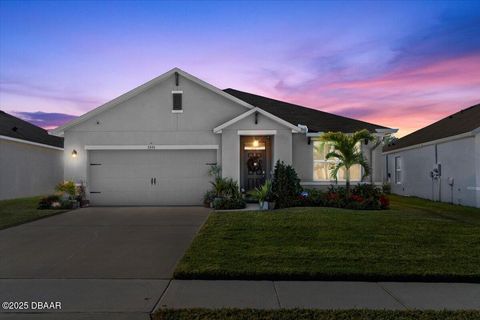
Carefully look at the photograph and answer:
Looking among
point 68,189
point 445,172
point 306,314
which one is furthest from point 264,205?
point 445,172

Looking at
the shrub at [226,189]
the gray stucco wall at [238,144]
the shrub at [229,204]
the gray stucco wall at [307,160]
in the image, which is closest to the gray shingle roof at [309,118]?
the gray stucco wall at [307,160]

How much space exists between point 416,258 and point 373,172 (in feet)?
29.8

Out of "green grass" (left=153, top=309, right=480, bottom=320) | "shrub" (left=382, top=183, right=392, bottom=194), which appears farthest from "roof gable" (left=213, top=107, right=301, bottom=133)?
"shrub" (left=382, top=183, right=392, bottom=194)

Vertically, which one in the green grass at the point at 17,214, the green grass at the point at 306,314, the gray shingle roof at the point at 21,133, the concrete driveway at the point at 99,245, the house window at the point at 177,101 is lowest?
the green grass at the point at 306,314

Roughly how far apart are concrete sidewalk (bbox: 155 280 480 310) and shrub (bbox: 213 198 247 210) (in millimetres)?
7264

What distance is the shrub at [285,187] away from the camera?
42.2 ft

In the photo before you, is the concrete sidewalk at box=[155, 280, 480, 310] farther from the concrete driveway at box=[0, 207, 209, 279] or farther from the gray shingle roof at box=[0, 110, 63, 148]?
the gray shingle roof at box=[0, 110, 63, 148]

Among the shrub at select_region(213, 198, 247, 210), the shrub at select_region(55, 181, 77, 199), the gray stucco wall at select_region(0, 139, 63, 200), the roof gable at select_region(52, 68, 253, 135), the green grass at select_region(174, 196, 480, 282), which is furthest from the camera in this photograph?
the gray stucco wall at select_region(0, 139, 63, 200)

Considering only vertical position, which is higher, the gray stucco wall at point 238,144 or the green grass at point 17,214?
the gray stucco wall at point 238,144

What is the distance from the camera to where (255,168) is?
52.4ft

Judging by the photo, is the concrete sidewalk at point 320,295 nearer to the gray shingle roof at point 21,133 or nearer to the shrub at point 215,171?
the shrub at point 215,171

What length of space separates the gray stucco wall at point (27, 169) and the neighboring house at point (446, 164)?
2051cm

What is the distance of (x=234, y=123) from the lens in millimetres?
14250

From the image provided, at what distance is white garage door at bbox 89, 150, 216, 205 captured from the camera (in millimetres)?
14812
